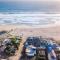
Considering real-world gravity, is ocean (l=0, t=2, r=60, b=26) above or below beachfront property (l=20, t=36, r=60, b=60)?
above

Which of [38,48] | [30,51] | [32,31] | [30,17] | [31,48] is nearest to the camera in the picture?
[30,51]

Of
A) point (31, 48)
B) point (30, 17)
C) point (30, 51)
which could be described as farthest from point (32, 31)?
point (30, 17)

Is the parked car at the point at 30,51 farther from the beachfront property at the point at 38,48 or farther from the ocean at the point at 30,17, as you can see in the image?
the ocean at the point at 30,17

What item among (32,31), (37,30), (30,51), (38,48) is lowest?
(30,51)

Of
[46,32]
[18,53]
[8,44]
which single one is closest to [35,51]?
[18,53]

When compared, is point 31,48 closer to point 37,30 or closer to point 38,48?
point 38,48

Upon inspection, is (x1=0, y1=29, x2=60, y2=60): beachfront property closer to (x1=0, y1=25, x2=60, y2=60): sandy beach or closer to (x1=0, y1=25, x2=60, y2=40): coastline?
(x1=0, y1=25, x2=60, y2=60): sandy beach

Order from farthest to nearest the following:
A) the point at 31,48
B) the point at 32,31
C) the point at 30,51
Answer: the point at 32,31
the point at 31,48
the point at 30,51

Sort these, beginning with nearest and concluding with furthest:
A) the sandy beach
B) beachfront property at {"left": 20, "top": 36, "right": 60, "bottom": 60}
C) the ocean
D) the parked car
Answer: beachfront property at {"left": 20, "top": 36, "right": 60, "bottom": 60} → the parked car → the sandy beach → the ocean


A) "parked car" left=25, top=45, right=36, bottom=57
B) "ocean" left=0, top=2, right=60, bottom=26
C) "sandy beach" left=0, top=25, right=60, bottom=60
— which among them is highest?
"ocean" left=0, top=2, right=60, bottom=26

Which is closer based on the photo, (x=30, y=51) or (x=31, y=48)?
(x=30, y=51)

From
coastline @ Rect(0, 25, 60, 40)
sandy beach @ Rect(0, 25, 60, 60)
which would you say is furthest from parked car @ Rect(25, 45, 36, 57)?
coastline @ Rect(0, 25, 60, 40)
